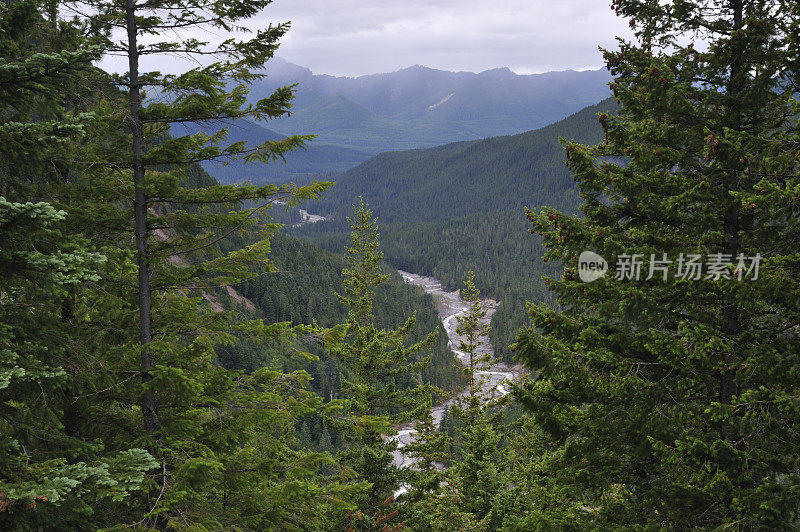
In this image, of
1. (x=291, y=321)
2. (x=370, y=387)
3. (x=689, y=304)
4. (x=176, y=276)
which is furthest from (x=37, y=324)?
(x=370, y=387)

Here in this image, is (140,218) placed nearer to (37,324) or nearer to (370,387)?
(37,324)

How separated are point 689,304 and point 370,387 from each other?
41.6ft

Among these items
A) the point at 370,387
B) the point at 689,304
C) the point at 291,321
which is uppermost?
the point at 689,304

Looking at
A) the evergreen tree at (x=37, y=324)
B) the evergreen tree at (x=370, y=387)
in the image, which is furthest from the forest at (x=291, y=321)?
the evergreen tree at (x=370, y=387)

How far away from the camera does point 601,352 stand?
723 cm

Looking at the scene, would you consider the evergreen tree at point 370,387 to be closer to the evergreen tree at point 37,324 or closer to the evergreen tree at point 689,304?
the evergreen tree at point 689,304

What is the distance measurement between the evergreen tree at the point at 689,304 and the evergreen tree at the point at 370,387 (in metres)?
9.44

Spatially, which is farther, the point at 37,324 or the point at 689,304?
the point at 689,304

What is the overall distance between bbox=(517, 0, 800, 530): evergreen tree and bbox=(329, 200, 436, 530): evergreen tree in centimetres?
944

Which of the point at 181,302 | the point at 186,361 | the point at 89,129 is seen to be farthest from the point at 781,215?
the point at 89,129

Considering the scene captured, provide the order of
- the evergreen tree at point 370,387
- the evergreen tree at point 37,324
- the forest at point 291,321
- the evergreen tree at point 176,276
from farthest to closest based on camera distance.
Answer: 1. the evergreen tree at point 370,387
2. the evergreen tree at point 176,276
3. the forest at point 291,321
4. the evergreen tree at point 37,324

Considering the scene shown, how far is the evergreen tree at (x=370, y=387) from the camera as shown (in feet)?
55.3

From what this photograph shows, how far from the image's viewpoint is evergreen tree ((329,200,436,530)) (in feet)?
55.3

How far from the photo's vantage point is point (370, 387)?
58.5ft
